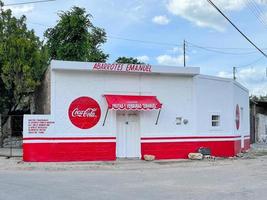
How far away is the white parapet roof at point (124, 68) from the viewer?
22.1m

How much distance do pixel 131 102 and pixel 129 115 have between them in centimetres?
103

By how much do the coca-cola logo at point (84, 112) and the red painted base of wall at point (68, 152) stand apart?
0.99 m

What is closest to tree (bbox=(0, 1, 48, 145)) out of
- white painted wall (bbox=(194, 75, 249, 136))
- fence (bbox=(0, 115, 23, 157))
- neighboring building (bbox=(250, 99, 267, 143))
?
fence (bbox=(0, 115, 23, 157))

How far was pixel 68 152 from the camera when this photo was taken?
72.5 feet

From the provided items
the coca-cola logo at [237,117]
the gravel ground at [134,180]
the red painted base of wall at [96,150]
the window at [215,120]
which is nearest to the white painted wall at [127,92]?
the red painted base of wall at [96,150]

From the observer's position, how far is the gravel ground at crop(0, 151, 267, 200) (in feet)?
40.5

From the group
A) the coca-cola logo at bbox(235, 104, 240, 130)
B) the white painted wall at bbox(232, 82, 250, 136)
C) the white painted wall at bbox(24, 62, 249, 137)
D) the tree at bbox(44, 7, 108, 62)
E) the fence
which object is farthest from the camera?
the tree at bbox(44, 7, 108, 62)

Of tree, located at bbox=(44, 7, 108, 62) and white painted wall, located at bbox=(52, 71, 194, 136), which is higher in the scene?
tree, located at bbox=(44, 7, 108, 62)

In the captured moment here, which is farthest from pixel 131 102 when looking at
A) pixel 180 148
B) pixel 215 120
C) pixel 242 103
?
pixel 242 103

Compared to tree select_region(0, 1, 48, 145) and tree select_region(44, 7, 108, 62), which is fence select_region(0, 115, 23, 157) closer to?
tree select_region(0, 1, 48, 145)

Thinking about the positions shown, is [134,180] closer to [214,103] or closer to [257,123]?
[214,103]

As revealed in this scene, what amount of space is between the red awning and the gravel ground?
256 cm

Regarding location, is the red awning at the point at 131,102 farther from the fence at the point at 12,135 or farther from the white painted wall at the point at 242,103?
the fence at the point at 12,135

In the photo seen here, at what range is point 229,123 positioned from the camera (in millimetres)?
26453
